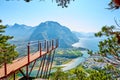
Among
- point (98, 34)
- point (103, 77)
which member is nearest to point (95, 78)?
point (103, 77)

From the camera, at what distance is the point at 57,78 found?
169 ft

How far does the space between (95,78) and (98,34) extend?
7.00 m

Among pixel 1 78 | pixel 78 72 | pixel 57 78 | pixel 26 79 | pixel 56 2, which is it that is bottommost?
A: pixel 57 78

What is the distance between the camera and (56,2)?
9.95 meters

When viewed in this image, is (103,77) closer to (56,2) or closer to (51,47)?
(51,47)

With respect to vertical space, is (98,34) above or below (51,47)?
above

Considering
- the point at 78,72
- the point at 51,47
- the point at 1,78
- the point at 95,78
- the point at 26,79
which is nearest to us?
the point at 1,78

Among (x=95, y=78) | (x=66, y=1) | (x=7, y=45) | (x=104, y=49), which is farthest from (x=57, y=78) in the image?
(x=66, y=1)

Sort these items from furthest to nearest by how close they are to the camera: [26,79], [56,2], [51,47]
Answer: [51,47] < [26,79] < [56,2]

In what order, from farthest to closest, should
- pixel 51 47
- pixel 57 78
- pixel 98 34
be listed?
pixel 57 78 → pixel 51 47 → pixel 98 34

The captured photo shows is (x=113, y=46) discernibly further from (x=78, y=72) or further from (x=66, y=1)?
(x=78, y=72)

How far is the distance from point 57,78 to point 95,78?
31.4m

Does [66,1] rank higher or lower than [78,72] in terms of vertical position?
higher

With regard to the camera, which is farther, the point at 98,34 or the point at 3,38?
the point at 3,38
